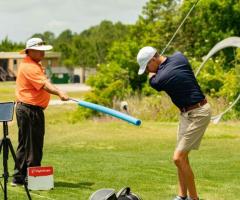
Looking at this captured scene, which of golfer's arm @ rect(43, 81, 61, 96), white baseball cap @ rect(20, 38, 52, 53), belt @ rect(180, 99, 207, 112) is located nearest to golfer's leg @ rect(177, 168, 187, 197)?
belt @ rect(180, 99, 207, 112)

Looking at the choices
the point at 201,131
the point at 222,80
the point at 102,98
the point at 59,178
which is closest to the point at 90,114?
the point at 102,98

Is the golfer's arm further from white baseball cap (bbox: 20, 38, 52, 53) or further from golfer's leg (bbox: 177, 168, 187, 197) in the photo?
golfer's leg (bbox: 177, 168, 187, 197)

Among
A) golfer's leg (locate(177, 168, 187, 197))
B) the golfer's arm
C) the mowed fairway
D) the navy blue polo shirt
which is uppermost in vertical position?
the navy blue polo shirt

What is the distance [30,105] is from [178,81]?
2.31m

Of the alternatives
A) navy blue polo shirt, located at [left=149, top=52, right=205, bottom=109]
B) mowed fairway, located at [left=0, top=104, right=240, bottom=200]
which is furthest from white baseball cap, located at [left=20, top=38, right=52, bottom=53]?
navy blue polo shirt, located at [left=149, top=52, right=205, bottom=109]

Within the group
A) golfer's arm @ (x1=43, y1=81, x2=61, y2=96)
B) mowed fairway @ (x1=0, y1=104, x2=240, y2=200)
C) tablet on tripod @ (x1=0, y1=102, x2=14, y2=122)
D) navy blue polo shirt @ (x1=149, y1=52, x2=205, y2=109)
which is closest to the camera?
tablet on tripod @ (x1=0, y1=102, x2=14, y2=122)

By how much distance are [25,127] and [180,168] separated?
2.36m

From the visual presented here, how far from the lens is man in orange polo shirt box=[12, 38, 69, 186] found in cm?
877

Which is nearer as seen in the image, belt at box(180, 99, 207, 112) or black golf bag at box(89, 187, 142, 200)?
black golf bag at box(89, 187, 142, 200)

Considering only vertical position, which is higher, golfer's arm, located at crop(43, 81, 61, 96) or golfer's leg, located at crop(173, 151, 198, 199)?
golfer's arm, located at crop(43, 81, 61, 96)

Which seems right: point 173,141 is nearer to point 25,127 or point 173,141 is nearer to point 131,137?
point 131,137

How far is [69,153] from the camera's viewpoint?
548 inches

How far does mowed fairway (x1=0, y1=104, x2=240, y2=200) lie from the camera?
8836 mm

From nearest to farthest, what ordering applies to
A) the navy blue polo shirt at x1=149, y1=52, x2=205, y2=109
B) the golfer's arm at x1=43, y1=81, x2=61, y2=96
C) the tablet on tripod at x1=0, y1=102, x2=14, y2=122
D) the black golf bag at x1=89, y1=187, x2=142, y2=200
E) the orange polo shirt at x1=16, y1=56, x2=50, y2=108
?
1. the black golf bag at x1=89, y1=187, x2=142, y2=200
2. the tablet on tripod at x1=0, y1=102, x2=14, y2=122
3. the navy blue polo shirt at x1=149, y1=52, x2=205, y2=109
4. the golfer's arm at x1=43, y1=81, x2=61, y2=96
5. the orange polo shirt at x1=16, y1=56, x2=50, y2=108
